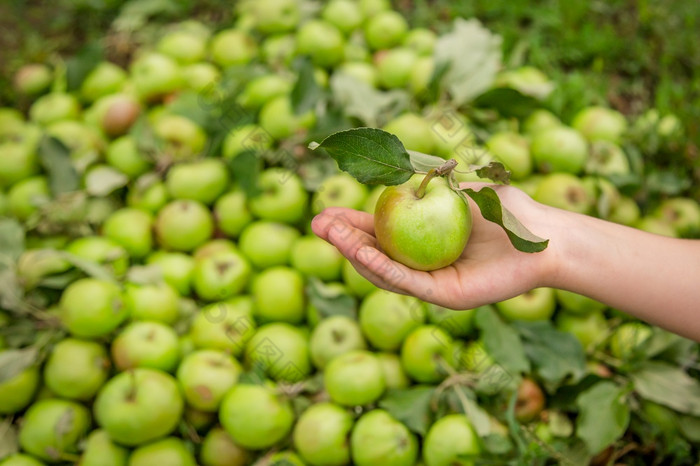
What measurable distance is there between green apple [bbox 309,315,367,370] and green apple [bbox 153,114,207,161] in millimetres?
1042

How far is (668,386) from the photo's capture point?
6.13ft

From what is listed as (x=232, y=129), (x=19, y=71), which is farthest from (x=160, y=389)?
(x=19, y=71)

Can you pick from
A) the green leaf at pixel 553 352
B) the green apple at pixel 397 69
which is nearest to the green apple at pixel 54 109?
the green apple at pixel 397 69

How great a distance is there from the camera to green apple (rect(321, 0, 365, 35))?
2.97m

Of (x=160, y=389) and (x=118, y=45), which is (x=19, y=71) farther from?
(x=160, y=389)

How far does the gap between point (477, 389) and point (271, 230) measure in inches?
39.2

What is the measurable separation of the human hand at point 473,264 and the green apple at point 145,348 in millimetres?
897

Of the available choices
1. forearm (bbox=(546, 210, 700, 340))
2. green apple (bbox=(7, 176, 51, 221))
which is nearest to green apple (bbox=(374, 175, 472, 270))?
forearm (bbox=(546, 210, 700, 340))

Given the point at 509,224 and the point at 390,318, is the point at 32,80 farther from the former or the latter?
the point at 509,224

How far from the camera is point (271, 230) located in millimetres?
2246

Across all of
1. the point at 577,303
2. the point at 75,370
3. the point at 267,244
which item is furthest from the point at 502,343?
the point at 75,370

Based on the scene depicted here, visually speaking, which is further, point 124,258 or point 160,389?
point 124,258

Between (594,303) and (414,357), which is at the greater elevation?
(594,303)

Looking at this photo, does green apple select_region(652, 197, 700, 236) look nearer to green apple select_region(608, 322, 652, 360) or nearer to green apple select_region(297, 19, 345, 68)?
green apple select_region(608, 322, 652, 360)
